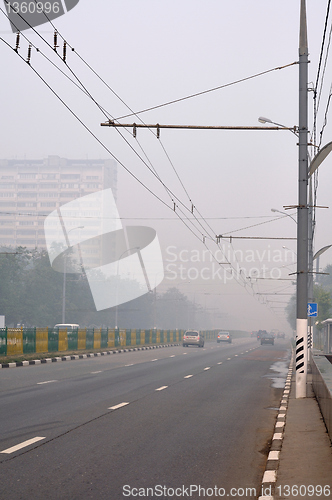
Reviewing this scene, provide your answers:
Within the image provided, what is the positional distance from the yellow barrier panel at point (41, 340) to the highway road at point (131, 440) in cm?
1498

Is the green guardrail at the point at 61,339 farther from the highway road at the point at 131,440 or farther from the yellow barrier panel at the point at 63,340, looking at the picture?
the highway road at the point at 131,440

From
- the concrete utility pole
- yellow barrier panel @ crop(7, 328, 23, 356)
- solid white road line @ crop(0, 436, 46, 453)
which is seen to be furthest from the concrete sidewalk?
yellow barrier panel @ crop(7, 328, 23, 356)

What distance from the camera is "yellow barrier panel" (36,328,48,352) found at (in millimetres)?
32922

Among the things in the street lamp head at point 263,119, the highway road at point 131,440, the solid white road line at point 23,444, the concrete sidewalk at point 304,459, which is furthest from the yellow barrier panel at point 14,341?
the solid white road line at point 23,444

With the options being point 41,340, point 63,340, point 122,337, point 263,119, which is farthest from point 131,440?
point 122,337

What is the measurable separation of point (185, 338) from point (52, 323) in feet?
105

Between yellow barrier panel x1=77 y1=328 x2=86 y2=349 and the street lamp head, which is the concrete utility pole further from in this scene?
yellow barrier panel x1=77 y1=328 x2=86 y2=349

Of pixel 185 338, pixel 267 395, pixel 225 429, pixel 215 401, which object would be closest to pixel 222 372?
pixel 267 395

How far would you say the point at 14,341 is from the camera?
1163 inches

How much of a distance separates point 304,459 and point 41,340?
27059 millimetres

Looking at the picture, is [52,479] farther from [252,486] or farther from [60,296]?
[60,296]

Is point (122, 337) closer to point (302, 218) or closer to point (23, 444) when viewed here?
point (302, 218)

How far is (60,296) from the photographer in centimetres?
9075

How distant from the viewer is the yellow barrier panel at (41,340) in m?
32.9
